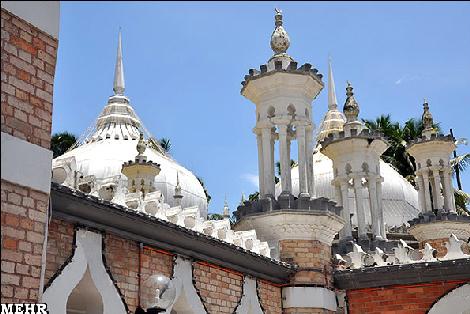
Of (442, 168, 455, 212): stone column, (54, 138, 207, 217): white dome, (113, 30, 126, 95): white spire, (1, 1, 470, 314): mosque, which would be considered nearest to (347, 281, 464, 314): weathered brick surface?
(1, 1, 470, 314): mosque

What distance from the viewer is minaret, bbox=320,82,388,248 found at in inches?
682

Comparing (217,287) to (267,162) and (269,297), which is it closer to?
(269,297)

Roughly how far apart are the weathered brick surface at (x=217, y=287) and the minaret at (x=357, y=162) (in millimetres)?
6766

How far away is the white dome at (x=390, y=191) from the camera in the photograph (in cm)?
2309

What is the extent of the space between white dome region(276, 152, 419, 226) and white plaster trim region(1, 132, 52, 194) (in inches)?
667

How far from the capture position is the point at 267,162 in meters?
13.8

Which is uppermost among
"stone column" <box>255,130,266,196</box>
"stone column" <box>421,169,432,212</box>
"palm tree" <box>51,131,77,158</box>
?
"palm tree" <box>51,131,77,158</box>

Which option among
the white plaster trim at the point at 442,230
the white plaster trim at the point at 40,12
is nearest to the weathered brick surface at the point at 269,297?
the white plaster trim at the point at 40,12

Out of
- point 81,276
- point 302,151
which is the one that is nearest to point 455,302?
point 302,151

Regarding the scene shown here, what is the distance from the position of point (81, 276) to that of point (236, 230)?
17.9 feet

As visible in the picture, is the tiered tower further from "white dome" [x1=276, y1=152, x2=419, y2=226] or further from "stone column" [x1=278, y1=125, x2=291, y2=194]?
"white dome" [x1=276, y1=152, x2=419, y2=226]

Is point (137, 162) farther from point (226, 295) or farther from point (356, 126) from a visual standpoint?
point (226, 295)

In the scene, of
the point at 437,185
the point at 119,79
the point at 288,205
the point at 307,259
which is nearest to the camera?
the point at 307,259

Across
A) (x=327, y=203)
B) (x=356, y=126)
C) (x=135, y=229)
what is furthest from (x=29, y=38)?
(x=356, y=126)
